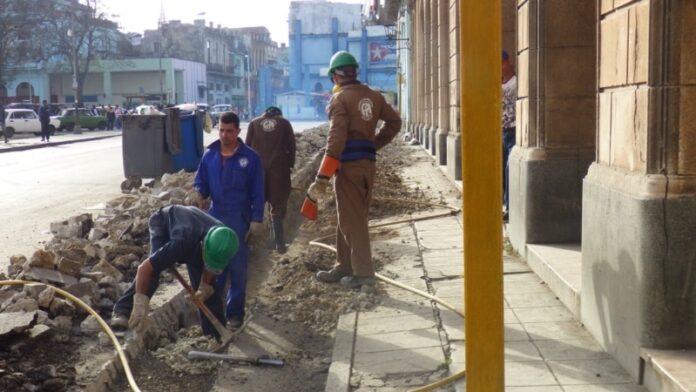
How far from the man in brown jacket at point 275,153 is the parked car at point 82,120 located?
4166cm

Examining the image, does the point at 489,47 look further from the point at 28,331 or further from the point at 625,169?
the point at 28,331

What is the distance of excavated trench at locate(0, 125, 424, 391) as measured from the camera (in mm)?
5508

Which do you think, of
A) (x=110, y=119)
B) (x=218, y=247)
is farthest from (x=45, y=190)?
(x=110, y=119)

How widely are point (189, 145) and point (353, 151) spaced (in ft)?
36.8

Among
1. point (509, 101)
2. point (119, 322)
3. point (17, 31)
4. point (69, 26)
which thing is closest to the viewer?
point (119, 322)

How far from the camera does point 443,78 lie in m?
18.4

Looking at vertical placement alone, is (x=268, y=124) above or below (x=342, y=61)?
below

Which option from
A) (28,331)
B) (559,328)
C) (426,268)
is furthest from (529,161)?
(28,331)

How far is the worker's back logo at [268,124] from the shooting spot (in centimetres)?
1012

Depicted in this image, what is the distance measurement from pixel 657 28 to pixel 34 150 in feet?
102

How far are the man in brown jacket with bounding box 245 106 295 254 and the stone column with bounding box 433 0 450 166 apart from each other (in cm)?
800

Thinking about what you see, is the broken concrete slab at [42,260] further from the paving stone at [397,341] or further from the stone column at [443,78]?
the stone column at [443,78]

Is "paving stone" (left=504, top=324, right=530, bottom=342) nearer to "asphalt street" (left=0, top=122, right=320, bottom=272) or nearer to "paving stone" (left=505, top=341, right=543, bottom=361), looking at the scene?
"paving stone" (left=505, top=341, right=543, bottom=361)

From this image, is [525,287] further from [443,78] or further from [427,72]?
[427,72]
